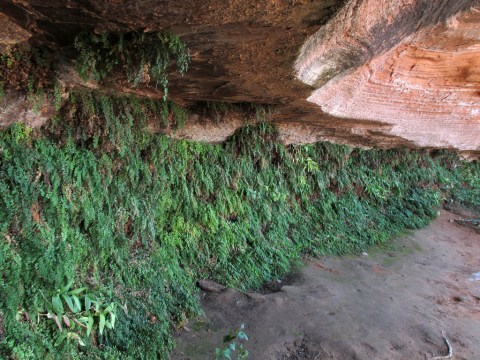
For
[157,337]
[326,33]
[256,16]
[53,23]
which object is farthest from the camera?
[157,337]

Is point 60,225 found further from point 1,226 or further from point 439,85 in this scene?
point 439,85

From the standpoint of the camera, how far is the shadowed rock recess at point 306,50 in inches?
110

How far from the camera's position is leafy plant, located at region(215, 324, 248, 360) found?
4.32m

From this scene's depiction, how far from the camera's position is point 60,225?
14.4 feet

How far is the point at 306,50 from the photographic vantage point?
365 cm

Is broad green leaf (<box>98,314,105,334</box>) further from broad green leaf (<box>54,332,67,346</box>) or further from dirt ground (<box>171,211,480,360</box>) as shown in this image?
dirt ground (<box>171,211,480,360</box>)

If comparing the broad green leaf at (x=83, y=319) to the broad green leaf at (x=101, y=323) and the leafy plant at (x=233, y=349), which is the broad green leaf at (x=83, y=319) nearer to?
the broad green leaf at (x=101, y=323)

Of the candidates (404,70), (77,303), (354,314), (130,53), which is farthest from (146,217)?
(404,70)

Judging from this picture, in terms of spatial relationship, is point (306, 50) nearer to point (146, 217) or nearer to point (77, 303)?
point (146, 217)

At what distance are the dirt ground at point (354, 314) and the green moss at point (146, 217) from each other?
45 centimetres

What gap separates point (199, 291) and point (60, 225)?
8.33 feet

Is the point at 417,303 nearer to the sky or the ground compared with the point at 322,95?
nearer to the ground

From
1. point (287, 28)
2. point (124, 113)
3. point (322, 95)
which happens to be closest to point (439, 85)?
point (322, 95)

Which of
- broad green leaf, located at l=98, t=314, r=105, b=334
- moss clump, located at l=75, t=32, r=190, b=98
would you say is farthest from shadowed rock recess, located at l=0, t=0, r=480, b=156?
broad green leaf, located at l=98, t=314, r=105, b=334
